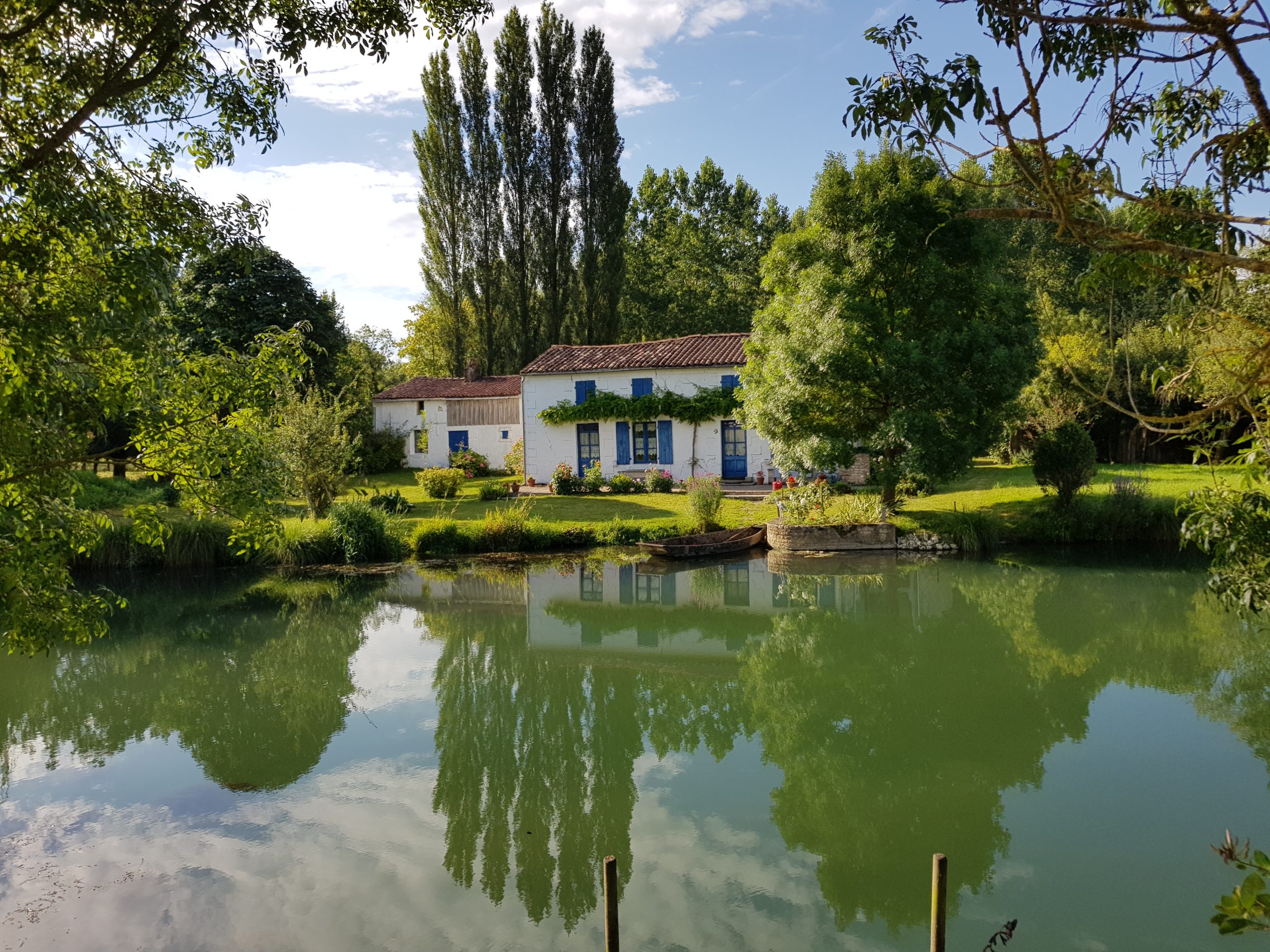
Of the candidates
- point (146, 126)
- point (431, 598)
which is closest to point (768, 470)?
point (431, 598)

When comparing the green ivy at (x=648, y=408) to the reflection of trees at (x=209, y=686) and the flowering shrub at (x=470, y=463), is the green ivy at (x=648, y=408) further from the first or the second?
the reflection of trees at (x=209, y=686)

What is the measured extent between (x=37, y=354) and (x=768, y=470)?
21573 millimetres

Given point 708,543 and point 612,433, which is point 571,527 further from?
point 612,433

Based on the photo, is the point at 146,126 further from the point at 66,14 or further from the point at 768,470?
the point at 768,470

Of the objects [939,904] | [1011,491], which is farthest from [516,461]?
[939,904]

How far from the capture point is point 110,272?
4.98m

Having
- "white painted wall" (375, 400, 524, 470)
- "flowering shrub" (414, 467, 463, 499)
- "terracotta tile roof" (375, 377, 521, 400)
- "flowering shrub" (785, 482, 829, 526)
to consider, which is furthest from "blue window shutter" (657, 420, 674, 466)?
"flowering shrub" (785, 482, 829, 526)

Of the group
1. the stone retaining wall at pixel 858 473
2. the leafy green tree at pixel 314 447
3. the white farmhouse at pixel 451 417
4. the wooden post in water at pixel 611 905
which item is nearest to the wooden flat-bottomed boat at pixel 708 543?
the stone retaining wall at pixel 858 473

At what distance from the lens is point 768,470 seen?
81.7 ft

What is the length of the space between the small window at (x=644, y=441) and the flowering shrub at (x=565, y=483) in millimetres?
2385

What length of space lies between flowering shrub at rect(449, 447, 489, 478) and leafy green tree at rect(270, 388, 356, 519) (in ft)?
30.4

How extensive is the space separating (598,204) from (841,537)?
71.7ft

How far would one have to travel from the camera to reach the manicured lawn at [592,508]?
65.0ft

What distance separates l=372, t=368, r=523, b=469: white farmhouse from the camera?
31.2 meters
